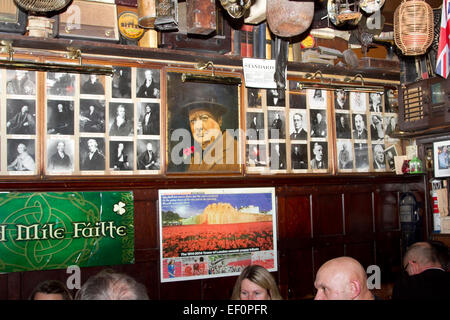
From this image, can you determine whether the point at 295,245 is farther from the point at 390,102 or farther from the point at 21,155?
the point at 21,155

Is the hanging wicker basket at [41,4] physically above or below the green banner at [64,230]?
above

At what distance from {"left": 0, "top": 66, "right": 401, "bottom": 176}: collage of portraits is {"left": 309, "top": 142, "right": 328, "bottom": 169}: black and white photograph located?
1 centimetres

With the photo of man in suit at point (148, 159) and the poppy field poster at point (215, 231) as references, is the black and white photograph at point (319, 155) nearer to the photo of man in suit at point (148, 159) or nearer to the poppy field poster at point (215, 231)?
the poppy field poster at point (215, 231)

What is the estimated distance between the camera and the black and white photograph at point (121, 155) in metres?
4.97

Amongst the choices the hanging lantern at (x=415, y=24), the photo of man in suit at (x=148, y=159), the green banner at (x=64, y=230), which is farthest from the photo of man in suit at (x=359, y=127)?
the green banner at (x=64, y=230)

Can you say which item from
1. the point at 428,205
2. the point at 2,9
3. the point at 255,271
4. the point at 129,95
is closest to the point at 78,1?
the point at 2,9

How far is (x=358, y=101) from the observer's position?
6.21 m

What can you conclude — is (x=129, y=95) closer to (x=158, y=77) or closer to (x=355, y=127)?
(x=158, y=77)

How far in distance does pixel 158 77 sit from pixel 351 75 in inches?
97.4

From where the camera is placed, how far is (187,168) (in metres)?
5.27

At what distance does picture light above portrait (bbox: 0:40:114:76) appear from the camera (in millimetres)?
4422

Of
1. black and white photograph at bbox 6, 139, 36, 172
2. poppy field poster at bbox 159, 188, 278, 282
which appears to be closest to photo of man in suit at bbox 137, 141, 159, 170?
poppy field poster at bbox 159, 188, 278, 282

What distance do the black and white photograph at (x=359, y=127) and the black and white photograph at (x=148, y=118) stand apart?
250 cm

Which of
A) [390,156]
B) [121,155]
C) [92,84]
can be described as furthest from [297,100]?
[92,84]
